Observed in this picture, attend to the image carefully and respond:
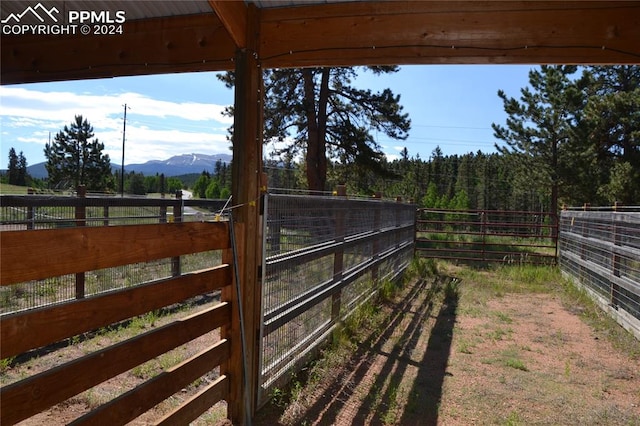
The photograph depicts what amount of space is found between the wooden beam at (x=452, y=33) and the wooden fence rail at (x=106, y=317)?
1586 millimetres

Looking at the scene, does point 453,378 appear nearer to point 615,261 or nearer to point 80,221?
point 80,221

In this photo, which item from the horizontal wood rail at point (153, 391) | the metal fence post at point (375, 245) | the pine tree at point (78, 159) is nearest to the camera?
the horizontal wood rail at point (153, 391)

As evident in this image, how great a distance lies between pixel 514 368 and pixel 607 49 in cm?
342

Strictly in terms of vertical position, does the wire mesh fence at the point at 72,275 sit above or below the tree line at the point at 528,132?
below

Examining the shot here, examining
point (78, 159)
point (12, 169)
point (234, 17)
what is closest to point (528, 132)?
point (234, 17)

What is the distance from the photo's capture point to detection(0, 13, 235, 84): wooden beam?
362 cm

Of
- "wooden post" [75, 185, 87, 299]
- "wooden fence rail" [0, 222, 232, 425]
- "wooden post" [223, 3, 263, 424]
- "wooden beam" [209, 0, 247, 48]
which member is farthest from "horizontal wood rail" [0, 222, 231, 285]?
"wooden post" [75, 185, 87, 299]

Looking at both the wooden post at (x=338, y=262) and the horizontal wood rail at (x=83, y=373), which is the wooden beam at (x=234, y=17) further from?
the wooden post at (x=338, y=262)

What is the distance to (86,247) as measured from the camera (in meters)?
2.03


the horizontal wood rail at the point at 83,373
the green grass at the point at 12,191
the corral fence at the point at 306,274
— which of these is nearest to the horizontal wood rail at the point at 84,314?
→ the horizontal wood rail at the point at 83,373

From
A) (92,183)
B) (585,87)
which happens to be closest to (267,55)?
(585,87)

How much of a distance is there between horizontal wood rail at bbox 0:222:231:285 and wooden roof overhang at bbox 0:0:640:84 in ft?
4.82

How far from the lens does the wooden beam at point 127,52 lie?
3625mm

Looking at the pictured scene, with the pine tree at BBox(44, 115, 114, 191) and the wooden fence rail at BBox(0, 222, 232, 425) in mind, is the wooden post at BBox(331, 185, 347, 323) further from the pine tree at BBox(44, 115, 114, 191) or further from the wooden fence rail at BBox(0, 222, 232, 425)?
the pine tree at BBox(44, 115, 114, 191)
